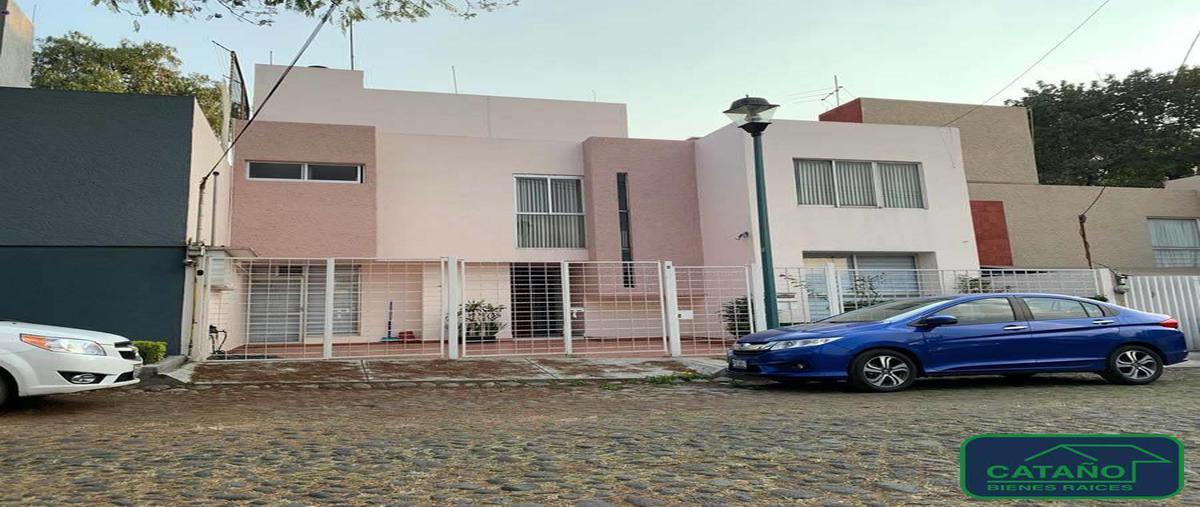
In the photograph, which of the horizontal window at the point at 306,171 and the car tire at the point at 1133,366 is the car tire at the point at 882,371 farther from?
the horizontal window at the point at 306,171

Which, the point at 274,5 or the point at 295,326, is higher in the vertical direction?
the point at 274,5

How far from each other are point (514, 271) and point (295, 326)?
485 centimetres

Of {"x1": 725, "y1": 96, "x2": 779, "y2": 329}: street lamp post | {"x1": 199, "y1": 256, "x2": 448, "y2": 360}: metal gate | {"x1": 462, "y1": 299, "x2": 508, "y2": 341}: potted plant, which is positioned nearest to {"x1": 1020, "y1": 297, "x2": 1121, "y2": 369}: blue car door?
{"x1": 725, "y1": 96, "x2": 779, "y2": 329}: street lamp post

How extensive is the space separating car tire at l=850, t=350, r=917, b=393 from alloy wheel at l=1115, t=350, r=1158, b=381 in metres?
2.79

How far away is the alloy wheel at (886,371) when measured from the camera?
8070 mm

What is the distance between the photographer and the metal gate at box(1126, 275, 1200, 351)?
14359mm

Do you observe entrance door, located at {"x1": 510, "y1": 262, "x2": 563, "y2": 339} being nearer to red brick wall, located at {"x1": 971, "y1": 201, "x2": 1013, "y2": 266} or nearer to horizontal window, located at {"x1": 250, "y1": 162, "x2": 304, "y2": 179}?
horizontal window, located at {"x1": 250, "y1": 162, "x2": 304, "y2": 179}

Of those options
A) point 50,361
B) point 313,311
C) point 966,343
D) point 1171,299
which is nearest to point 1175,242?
point 1171,299

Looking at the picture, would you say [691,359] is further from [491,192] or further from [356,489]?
[356,489]

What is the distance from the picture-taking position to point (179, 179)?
34.5 ft

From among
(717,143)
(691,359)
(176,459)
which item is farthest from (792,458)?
(717,143)

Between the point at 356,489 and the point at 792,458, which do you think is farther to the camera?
the point at 792,458

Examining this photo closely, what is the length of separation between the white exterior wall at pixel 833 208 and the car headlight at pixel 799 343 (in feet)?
24.0

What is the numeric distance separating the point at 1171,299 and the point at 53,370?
719 inches
